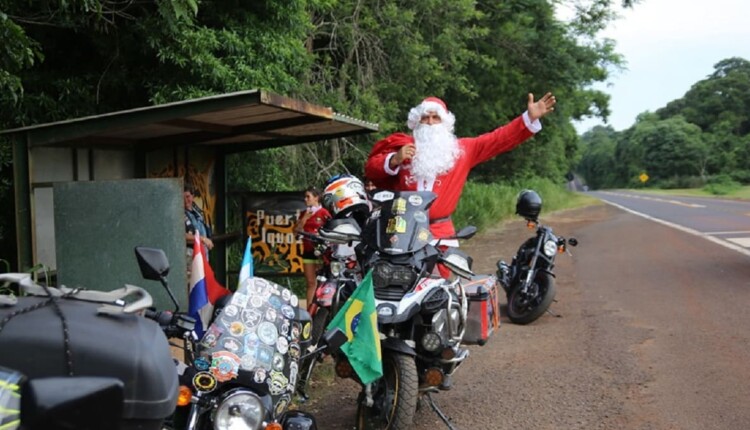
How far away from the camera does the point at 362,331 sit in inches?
143

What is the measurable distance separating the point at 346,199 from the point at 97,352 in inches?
124

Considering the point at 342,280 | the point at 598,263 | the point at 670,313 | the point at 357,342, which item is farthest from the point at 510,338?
the point at 598,263

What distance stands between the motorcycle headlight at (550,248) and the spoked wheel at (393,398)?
417cm

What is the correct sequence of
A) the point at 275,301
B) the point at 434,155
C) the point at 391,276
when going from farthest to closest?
the point at 434,155
the point at 391,276
the point at 275,301

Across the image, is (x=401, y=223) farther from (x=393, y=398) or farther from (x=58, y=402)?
(x=58, y=402)

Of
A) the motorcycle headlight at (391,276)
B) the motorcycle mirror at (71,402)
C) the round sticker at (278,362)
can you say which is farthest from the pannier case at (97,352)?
the motorcycle headlight at (391,276)

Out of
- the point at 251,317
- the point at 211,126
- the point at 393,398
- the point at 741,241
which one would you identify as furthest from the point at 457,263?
the point at 741,241

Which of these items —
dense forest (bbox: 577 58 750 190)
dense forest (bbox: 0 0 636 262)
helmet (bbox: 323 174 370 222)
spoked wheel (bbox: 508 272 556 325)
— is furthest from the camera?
dense forest (bbox: 577 58 750 190)

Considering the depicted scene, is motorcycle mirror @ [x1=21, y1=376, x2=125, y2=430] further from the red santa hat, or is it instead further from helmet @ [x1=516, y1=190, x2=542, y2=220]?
helmet @ [x1=516, y1=190, x2=542, y2=220]

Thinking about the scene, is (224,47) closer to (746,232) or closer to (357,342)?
(357,342)

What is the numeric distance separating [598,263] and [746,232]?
5906 millimetres

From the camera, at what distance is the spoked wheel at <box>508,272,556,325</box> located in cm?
756

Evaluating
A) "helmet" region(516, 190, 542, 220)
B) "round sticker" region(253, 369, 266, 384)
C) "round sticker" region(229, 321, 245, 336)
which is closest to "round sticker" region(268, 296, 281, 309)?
"round sticker" region(229, 321, 245, 336)

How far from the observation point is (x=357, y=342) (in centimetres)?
365
